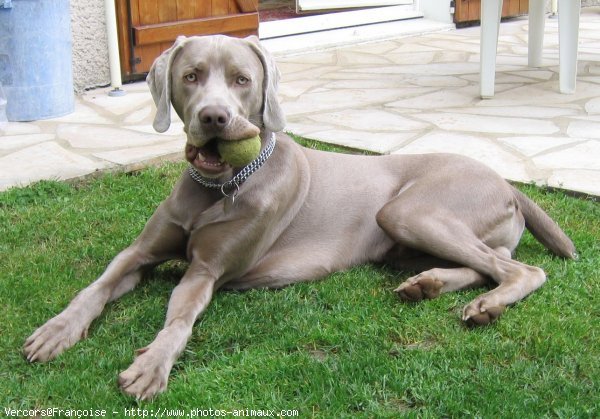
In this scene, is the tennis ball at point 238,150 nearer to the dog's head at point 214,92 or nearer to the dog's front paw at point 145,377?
the dog's head at point 214,92

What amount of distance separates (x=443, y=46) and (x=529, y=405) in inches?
293

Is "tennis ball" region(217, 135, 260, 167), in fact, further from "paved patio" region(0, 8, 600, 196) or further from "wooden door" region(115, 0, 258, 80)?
"wooden door" region(115, 0, 258, 80)

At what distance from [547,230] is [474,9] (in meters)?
7.75

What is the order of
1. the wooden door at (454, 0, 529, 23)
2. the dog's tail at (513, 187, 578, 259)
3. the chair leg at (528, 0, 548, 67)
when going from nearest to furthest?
the dog's tail at (513, 187, 578, 259) → the chair leg at (528, 0, 548, 67) → the wooden door at (454, 0, 529, 23)

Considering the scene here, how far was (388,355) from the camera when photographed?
2883mm

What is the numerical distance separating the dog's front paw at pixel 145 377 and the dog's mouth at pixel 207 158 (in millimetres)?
763

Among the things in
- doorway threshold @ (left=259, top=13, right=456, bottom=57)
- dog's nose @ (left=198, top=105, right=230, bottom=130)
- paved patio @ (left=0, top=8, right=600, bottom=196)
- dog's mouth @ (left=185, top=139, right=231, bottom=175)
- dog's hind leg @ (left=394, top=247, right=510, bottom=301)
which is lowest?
dog's hind leg @ (left=394, top=247, right=510, bottom=301)

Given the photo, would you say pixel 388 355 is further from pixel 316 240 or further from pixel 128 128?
pixel 128 128

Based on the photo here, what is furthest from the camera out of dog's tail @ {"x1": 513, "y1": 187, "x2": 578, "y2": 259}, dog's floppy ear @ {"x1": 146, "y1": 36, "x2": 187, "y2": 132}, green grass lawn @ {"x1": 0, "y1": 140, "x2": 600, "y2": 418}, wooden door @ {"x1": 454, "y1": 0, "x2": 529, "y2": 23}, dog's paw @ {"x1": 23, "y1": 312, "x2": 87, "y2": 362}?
wooden door @ {"x1": 454, "y1": 0, "x2": 529, "y2": 23}

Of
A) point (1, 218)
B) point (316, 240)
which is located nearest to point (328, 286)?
point (316, 240)

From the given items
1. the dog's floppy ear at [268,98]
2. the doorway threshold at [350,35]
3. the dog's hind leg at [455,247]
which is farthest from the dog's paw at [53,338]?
the doorway threshold at [350,35]

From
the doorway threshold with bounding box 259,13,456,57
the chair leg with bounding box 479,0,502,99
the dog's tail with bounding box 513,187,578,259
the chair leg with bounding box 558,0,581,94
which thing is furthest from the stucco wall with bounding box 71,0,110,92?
the dog's tail with bounding box 513,187,578,259

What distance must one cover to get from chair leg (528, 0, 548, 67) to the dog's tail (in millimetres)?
4508

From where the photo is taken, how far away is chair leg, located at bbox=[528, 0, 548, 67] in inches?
304
